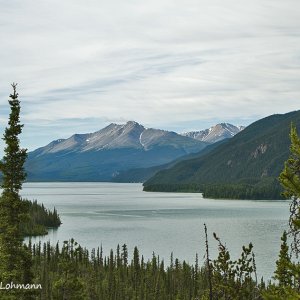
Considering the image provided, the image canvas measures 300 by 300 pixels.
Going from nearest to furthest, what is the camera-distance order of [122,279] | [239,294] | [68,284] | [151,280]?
Answer: [239,294]
[68,284]
[151,280]
[122,279]

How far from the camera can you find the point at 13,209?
96.0ft

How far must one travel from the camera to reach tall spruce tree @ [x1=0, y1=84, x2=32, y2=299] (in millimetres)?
28672

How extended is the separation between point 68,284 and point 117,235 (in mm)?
142832

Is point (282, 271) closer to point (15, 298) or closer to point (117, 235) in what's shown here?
point (15, 298)

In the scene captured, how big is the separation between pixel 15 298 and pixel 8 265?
2577mm

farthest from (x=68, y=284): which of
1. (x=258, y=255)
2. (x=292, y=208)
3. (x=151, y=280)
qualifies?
(x=258, y=255)

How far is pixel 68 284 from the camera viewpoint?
3506 cm

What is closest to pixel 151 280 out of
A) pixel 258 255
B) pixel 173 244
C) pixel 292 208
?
pixel 258 255

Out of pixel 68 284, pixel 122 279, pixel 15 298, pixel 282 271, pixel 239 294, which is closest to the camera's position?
pixel 239 294

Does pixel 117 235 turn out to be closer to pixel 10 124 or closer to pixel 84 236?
pixel 84 236

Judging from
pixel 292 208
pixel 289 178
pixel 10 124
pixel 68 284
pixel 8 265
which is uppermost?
pixel 10 124

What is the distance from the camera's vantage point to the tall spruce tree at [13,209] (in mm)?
28672

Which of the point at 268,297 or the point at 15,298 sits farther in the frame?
the point at 15,298

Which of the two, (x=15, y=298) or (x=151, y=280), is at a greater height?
(x=15, y=298)
